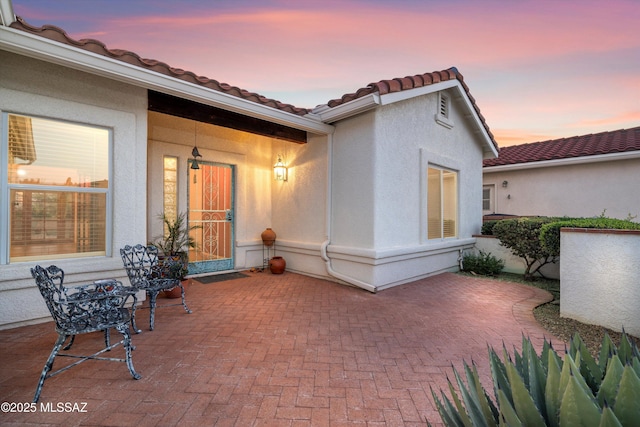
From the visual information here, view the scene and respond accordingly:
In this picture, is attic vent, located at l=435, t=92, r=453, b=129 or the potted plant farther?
attic vent, located at l=435, t=92, r=453, b=129

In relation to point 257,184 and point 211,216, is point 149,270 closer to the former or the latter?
point 211,216

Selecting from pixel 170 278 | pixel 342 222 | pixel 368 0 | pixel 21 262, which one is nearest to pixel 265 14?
pixel 368 0

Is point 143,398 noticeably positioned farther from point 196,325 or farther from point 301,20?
point 301,20

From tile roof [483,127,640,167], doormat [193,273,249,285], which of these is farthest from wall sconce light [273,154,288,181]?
tile roof [483,127,640,167]

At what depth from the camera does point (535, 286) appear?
20.3 ft

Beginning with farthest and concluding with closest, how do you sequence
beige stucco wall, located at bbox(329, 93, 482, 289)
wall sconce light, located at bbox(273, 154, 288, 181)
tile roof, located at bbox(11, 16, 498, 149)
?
wall sconce light, located at bbox(273, 154, 288, 181), beige stucco wall, located at bbox(329, 93, 482, 289), tile roof, located at bbox(11, 16, 498, 149)

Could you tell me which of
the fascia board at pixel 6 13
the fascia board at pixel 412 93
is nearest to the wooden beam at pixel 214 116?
the fascia board at pixel 6 13

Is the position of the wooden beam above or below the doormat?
above

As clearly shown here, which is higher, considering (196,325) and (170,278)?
(170,278)

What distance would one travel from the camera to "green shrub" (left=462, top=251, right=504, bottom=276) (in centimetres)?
730

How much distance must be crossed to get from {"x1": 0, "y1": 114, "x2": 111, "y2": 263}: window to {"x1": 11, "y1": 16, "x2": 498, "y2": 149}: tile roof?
125 centimetres

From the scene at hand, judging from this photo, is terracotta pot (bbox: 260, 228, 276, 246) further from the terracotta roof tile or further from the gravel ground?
the gravel ground

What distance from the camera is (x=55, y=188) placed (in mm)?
4066

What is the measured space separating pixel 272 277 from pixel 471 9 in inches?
285
